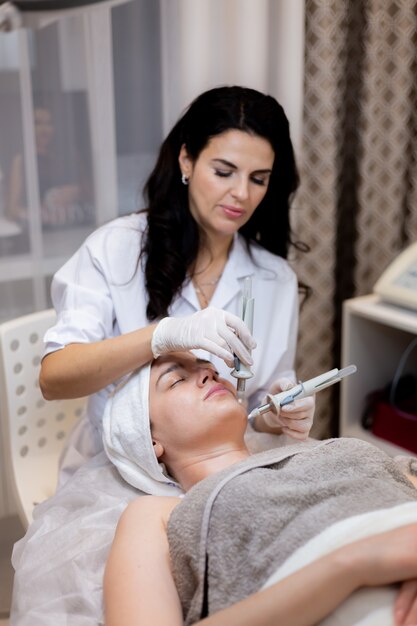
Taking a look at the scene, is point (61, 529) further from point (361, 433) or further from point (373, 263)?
point (373, 263)

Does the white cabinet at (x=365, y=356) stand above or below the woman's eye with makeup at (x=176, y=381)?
below

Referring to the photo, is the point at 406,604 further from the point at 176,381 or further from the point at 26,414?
the point at 26,414

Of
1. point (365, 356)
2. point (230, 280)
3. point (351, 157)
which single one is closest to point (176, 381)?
point (230, 280)

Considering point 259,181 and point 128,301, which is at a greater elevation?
point 259,181

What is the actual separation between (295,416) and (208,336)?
257mm

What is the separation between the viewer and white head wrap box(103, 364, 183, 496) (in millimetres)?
1263

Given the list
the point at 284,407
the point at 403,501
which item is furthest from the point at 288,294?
the point at 403,501

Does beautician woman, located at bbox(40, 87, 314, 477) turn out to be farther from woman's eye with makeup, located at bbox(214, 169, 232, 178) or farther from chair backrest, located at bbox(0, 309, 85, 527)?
chair backrest, located at bbox(0, 309, 85, 527)

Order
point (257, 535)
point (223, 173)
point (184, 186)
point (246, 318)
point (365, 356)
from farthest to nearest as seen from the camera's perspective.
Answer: point (365, 356)
point (184, 186)
point (223, 173)
point (246, 318)
point (257, 535)

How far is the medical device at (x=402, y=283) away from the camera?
189 centimetres

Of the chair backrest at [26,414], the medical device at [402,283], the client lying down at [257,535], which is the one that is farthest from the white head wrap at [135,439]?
the medical device at [402,283]

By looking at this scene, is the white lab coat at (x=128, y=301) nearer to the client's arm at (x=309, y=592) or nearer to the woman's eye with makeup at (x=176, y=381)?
the woman's eye with makeup at (x=176, y=381)

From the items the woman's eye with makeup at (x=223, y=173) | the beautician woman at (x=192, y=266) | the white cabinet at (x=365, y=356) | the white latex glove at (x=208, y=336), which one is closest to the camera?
the white latex glove at (x=208, y=336)

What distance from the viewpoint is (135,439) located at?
1.26 metres
